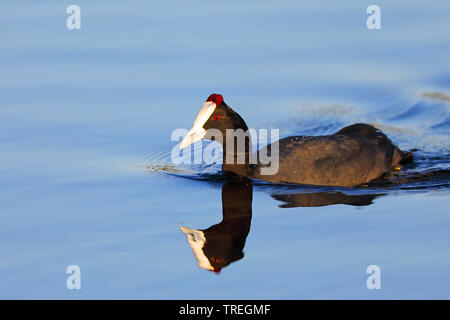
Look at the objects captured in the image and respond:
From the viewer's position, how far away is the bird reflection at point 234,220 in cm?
561

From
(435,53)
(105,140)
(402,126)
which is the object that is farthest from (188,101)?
(435,53)

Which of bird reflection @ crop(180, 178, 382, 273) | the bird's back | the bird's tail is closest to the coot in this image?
the bird's back

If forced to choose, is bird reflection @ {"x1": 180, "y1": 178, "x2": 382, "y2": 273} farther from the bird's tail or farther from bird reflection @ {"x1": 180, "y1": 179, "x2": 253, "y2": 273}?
the bird's tail

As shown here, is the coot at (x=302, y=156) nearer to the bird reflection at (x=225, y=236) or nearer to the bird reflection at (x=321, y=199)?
the bird reflection at (x=321, y=199)

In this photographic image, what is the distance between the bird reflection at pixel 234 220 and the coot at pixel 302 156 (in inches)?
8.8

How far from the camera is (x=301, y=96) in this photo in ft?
30.1

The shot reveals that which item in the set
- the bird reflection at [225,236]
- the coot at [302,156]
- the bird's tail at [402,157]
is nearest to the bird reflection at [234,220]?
the bird reflection at [225,236]

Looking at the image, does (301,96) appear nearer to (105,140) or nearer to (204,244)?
(105,140)

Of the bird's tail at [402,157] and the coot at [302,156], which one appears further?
the bird's tail at [402,157]

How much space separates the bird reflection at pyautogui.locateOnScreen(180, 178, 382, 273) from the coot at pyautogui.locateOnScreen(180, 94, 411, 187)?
22 cm

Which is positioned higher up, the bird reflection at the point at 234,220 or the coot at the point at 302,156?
the coot at the point at 302,156

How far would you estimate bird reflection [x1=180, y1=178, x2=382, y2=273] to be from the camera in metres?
5.61

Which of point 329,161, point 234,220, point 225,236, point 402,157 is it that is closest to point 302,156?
point 329,161

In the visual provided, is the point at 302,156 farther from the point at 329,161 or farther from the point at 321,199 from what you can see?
the point at 321,199
